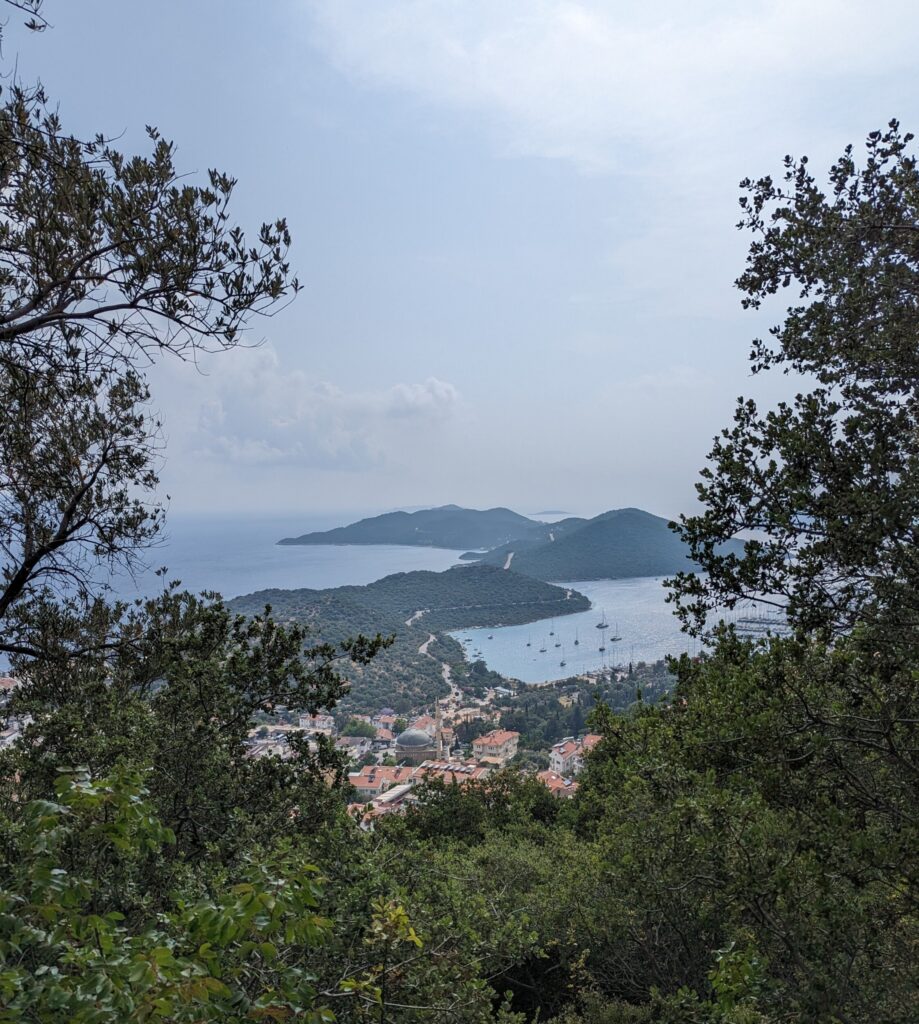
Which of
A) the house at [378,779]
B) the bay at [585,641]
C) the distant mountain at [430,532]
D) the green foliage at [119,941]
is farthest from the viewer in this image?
the distant mountain at [430,532]

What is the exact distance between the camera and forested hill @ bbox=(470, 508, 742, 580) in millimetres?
83250

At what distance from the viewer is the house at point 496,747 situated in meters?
29.1

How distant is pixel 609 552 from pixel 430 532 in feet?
145

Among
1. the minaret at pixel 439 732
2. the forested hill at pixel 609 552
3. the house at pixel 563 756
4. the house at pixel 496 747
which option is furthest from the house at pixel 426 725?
the forested hill at pixel 609 552

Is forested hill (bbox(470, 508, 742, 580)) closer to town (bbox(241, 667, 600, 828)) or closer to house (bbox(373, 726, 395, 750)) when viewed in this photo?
town (bbox(241, 667, 600, 828))

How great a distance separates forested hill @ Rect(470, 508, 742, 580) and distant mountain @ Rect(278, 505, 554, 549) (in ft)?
73.5

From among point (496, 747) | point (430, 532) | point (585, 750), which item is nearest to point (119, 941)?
point (585, 750)

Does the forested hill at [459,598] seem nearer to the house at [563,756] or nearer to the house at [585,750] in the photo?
the house at [563,756]

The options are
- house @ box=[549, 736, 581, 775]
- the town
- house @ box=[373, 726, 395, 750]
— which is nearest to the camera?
the town

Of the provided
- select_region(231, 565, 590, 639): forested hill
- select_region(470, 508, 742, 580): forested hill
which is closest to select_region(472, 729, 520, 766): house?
select_region(231, 565, 590, 639): forested hill

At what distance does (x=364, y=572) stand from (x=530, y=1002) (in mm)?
80472

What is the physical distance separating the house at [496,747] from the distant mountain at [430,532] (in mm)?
82091

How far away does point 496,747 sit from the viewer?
98.7 feet

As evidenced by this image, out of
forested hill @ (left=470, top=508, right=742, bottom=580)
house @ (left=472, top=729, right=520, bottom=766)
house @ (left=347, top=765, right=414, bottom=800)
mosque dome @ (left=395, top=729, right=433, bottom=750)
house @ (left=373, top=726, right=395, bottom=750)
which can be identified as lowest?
house @ (left=373, top=726, right=395, bottom=750)
